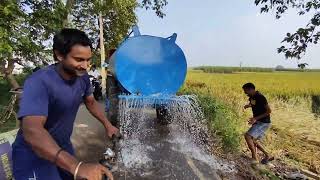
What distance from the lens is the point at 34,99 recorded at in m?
2.35

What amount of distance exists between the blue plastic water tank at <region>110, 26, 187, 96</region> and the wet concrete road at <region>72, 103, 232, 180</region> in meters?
1.12

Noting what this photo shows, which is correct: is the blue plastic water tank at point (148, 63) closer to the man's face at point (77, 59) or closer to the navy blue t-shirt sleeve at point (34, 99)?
the man's face at point (77, 59)

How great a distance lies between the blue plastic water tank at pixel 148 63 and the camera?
27.4 feet

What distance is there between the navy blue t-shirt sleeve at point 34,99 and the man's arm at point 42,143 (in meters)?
0.03

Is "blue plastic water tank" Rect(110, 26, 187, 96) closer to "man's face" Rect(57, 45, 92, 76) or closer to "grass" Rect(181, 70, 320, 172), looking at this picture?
"grass" Rect(181, 70, 320, 172)

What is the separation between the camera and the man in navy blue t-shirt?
A: 2.24 meters

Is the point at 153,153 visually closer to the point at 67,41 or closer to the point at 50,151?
the point at 67,41

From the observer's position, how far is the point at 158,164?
703cm

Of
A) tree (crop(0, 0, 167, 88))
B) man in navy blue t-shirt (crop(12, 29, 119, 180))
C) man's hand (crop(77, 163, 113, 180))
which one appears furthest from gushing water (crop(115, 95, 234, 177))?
man's hand (crop(77, 163, 113, 180))

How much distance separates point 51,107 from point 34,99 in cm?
22

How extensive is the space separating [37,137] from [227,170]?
213 inches

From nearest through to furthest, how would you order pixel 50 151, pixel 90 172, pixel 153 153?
pixel 90 172 → pixel 50 151 → pixel 153 153

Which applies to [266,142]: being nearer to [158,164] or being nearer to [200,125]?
[200,125]

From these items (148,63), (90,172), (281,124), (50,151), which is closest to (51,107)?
(50,151)
